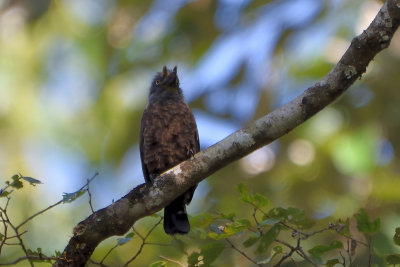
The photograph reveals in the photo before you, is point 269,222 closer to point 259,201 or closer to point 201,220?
point 259,201

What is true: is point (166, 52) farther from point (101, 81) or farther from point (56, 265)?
point (56, 265)

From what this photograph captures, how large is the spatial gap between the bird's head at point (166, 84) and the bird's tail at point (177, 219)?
1.14 m

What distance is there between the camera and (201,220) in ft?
11.0

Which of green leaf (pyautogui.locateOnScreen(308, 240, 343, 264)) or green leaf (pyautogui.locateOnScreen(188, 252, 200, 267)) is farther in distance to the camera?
green leaf (pyautogui.locateOnScreen(188, 252, 200, 267))

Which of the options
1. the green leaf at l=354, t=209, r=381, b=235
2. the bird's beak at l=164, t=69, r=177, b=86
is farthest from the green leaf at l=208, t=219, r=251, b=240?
the bird's beak at l=164, t=69, r=177, b=86

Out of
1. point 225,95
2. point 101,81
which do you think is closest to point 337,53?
point 225,95

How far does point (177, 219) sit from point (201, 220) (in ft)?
2.64

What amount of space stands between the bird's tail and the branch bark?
0.59m

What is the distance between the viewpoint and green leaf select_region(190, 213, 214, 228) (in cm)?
332

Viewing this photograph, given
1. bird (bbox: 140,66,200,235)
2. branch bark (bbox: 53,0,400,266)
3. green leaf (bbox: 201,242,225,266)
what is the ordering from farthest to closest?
bird (bbox: 140,66,200,235), branch bark (bbox: 53,0,400,266), green leaf (bbox: 201,242,225,266)

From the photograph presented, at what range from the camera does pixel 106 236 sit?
3.34m

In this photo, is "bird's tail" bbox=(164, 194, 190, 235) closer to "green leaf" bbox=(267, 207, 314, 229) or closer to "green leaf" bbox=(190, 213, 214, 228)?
"green leaf" bbox=(190, 213, 214, 228)

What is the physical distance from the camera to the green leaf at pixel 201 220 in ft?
10.9

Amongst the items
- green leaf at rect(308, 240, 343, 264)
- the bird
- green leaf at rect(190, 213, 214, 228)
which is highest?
the bird
